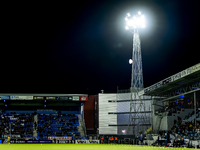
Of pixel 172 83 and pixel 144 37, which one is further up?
pixel 144 37

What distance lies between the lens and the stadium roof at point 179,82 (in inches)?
1211

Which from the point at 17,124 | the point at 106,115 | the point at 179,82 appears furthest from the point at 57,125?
the point at 179,82

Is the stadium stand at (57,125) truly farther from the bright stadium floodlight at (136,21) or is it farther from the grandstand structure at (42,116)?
the bright stadium floodlight at (136,21)

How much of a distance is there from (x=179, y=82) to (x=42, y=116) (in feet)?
116

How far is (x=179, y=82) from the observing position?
36219 millimetres

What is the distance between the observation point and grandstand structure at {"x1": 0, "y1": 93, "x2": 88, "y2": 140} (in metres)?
55.4

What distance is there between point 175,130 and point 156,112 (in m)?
8.09

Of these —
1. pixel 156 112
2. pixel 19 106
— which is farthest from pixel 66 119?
pixel 156 112

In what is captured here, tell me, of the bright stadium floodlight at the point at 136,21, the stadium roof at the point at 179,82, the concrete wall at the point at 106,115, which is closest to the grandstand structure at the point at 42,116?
the concrete wall at the point at 106,115

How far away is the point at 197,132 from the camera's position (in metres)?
32.5

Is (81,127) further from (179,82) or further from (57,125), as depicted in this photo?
(179,82)

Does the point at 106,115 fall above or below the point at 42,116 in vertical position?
above

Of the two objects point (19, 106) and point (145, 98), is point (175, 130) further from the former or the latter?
point (19, 106)

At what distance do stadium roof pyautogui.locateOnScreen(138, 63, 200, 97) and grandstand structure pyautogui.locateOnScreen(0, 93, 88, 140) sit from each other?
19.9 metres
